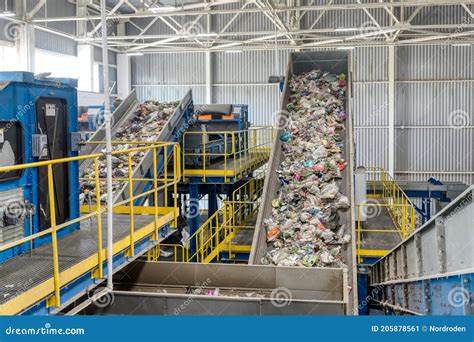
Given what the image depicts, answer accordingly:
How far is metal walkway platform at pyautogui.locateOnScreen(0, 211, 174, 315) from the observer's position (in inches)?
159

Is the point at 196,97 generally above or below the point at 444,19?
below

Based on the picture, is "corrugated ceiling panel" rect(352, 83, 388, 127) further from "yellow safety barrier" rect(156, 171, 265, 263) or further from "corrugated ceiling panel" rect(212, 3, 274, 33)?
"yellow safety barrier" rect(156, 171, 265, 263)

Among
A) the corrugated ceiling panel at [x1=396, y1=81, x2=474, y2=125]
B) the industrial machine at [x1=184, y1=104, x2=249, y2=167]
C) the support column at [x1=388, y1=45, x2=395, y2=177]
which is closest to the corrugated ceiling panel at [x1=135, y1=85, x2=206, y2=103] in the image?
the support column at [x1=388, y1=45, x2=395, y2=177]

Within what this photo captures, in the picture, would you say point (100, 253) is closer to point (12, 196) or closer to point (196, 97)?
point (12, 196)

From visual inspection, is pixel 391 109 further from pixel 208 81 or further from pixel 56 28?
pixel 56 28

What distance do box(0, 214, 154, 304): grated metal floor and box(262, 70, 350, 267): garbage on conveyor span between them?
3.27 meters

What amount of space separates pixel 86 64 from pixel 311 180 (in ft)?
50.3

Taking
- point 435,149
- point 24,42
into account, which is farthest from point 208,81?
point 435,149

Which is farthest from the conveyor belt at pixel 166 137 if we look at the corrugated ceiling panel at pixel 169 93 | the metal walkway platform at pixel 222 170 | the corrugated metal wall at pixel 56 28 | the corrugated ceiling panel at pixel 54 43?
the corrugated ceiling panel at pixel 169 93

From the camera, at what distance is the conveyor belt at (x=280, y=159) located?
29.2 ft

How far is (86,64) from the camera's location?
22.8m

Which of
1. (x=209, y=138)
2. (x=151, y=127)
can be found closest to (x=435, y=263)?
(x=151, y=127)

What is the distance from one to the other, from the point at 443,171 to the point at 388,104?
12.4ft

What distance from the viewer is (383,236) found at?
1186 centimetres
